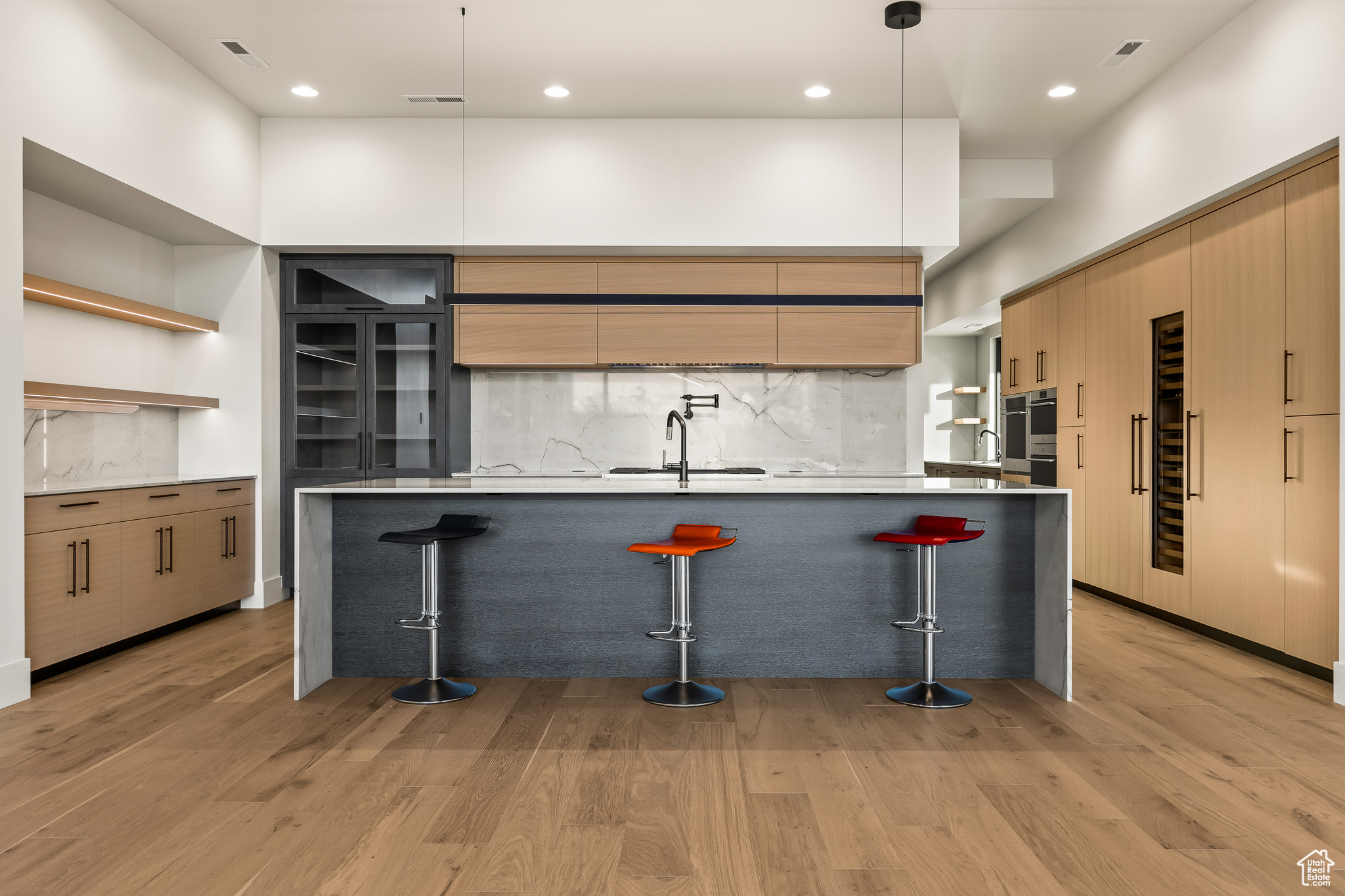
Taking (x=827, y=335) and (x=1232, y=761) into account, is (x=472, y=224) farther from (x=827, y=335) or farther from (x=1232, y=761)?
(x=1232, y=761)

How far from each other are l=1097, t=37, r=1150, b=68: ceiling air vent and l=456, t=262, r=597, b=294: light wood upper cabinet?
3.11 metres

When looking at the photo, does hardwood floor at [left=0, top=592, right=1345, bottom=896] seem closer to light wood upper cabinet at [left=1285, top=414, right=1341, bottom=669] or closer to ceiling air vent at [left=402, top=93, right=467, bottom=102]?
light wood upper cabinet at [left=1285, top=414, right=1341, bottom=669]

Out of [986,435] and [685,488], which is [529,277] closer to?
[685,488]

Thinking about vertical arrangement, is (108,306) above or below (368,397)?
above

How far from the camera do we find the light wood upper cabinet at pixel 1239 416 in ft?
12.1

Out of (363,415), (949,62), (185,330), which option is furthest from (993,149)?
(185,330)

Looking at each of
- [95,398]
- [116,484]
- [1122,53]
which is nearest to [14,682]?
[116,484]

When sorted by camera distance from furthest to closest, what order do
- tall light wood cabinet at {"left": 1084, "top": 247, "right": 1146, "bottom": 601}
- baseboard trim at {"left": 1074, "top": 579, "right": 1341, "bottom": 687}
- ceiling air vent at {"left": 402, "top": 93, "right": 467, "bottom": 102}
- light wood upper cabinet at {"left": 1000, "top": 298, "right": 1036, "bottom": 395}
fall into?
light wood upper cabinet at {"left": 1000, "top": 298, "right": 1036, "bottom": 395} < tall light wood cabinet at {"left": 1084, "top": 247, "right": 1146, "bottom": 601} < ceiling air vent at {"left": 402, "top": 93, "right": 467, "bottom": 102} < baseboard trim at {"left": 1074, "top": 579, "right": 1341, "bottom": 687}

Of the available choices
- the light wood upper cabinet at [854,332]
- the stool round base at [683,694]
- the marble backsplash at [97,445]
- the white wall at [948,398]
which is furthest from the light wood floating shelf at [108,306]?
the white wall at [948,398]

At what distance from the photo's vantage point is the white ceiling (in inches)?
148

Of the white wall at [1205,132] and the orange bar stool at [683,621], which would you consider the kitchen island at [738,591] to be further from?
the white wall at [1205,132]

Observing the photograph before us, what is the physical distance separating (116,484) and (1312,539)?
5612mm

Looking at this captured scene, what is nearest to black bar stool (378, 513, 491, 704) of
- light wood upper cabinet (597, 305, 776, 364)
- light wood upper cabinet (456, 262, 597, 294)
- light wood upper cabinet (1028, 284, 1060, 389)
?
light wood upper cabinet (597, 305, 776, 364)

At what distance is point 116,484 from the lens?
13.1 feet
